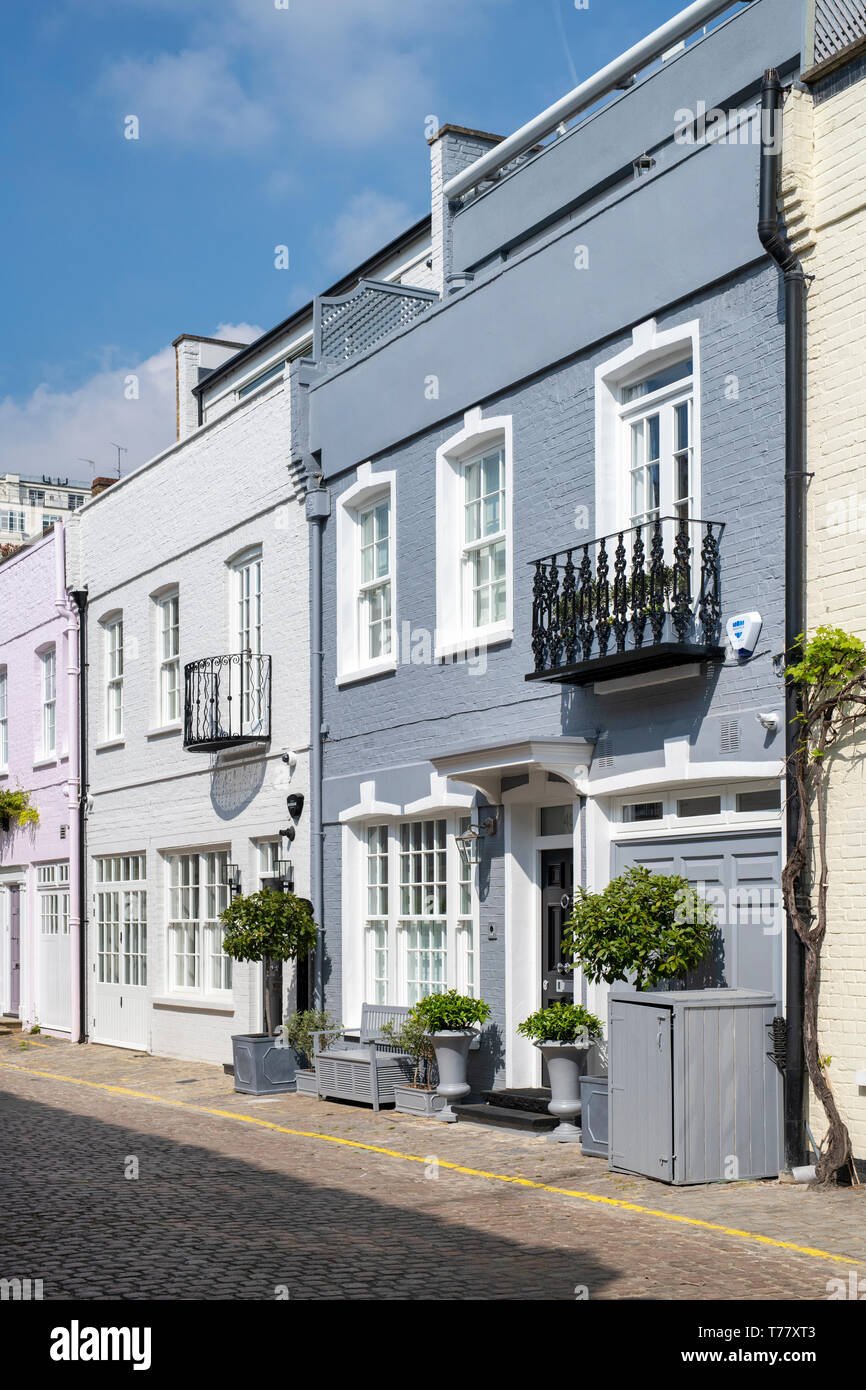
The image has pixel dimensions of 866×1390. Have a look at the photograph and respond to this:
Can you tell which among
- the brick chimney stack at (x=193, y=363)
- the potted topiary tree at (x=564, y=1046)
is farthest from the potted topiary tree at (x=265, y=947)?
the brick chimney stack at (x=193, y=363)

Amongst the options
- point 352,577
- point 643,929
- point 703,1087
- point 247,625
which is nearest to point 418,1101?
point 643,929

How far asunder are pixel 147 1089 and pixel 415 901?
12.7 feet

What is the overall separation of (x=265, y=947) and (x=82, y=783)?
28.1 ft

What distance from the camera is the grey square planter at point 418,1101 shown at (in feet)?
44.7

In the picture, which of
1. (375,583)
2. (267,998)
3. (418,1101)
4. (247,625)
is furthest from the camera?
(247,625)

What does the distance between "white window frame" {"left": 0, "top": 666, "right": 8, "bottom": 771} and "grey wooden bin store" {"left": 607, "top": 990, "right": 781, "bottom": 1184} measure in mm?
18563

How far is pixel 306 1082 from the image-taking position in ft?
51.2

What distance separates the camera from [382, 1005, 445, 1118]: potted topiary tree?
1367 centimetres

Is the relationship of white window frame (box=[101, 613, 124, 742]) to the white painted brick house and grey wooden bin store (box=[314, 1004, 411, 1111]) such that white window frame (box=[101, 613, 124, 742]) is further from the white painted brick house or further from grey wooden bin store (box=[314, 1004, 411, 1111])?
grey wooden bin store (box=[314, 1004, 411, 1111])

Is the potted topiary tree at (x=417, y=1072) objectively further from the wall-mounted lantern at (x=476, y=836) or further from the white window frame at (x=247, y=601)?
the white window frame at (x=247, y=601)

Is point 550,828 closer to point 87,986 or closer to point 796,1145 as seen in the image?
point 796,1145

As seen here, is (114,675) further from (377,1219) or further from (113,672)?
(377,1219)

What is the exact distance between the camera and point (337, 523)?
1683 centimetres
